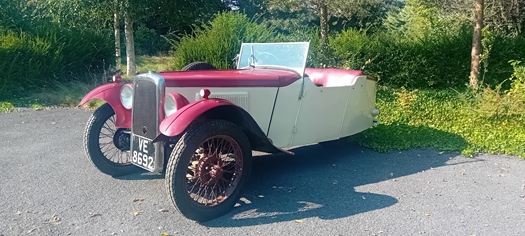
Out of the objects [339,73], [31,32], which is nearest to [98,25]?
[31,32]

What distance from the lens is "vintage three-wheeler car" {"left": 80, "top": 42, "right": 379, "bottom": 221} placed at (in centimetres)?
381

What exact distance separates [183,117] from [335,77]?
2952mm

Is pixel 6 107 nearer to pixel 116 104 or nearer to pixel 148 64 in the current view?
pixel 116 104

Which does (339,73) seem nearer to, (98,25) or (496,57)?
(496,57)

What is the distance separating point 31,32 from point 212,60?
4585mm

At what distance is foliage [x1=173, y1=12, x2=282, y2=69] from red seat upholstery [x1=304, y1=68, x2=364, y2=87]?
4113mm

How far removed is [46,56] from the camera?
35.7 ft

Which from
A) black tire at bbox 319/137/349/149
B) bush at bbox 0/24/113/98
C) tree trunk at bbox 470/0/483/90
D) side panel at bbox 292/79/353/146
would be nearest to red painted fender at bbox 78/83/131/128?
side panel at bbox 292/79/353/146

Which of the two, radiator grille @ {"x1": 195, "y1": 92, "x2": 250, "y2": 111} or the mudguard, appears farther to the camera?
radiator grille @ {"x1": 195, "y1": 92, "x2": 250, "y2": 111}

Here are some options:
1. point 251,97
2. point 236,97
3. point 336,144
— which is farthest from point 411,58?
point 236,97

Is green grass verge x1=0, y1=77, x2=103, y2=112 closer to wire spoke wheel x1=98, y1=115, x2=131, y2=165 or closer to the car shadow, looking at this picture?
wire spoke wheel x1=98, y1=115, x2=131, y2=165

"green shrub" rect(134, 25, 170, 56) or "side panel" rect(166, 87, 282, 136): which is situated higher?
"side panel" rect(166, 87, 282, 136)

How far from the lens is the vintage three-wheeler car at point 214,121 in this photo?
3809 millimetres

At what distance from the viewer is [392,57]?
35.2 feet
